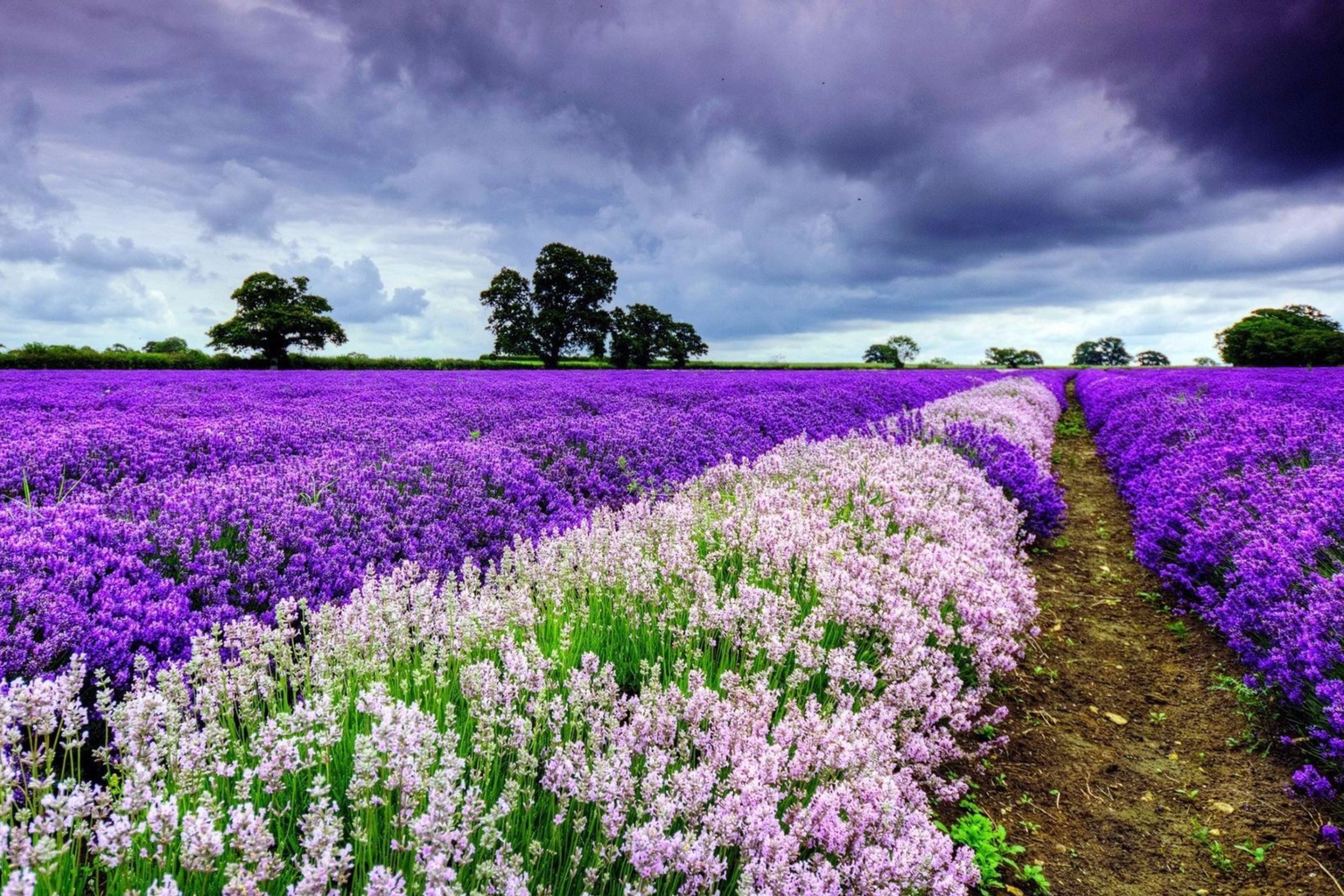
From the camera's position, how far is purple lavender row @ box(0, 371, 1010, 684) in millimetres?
3213

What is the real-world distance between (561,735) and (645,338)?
50701 mm

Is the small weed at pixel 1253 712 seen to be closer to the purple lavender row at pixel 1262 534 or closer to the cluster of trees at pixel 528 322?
the purple lavender row at pixel 1262 534

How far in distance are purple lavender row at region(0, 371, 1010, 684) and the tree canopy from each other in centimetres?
3099

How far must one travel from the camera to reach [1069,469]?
13.0 m

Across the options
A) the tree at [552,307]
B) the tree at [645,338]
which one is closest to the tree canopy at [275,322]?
the tree at [552,307]

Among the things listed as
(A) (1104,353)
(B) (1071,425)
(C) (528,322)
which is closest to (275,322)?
(C) (528,322)

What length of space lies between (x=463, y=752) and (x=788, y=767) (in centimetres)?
113

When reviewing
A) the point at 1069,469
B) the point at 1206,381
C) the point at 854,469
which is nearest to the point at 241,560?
the point at 854,469

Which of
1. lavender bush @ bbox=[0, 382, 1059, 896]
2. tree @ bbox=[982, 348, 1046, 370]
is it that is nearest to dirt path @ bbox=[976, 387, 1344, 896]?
lavender bush @ bbox=[0, 382, 1059, 896]

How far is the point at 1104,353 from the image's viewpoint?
10600 centimetres

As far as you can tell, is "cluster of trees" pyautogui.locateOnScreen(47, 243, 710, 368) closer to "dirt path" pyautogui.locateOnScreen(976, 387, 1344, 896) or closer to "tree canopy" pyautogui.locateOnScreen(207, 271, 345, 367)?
"tree canopy" pyautogui.locateOnScreen(207, 271, 345, 367)

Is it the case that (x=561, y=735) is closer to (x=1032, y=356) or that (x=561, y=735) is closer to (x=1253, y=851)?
(x=1253, y=851)

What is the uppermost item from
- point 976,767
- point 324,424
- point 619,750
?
point 324,424

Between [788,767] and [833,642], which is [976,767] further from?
[788,767]
